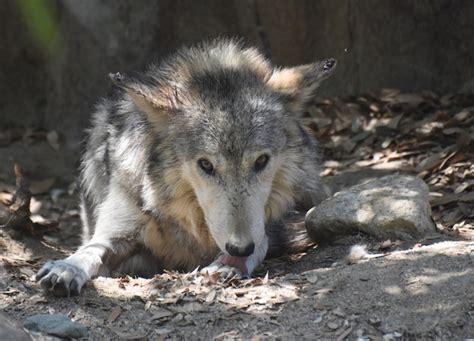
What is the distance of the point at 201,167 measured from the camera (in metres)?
5.00

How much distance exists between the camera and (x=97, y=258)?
5180 mm

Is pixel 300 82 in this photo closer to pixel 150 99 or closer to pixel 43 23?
pixel 150 99

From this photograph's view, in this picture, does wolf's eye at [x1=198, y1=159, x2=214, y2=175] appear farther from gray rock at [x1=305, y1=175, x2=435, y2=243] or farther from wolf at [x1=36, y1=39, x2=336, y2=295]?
gray rock at [x1=305, y1=175, x2=435, y2=243]

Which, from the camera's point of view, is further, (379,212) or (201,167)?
(379,212)

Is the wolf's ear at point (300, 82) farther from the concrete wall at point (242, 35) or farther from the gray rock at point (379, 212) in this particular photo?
the concrete wall at point (242, 35)

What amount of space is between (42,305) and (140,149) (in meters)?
1.41

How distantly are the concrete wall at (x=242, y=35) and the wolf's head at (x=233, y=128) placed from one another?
8.29 ft

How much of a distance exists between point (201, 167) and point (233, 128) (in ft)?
1.03

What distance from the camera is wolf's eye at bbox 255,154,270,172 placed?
5.00 meters

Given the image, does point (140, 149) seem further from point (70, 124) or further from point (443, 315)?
point (70, 124)

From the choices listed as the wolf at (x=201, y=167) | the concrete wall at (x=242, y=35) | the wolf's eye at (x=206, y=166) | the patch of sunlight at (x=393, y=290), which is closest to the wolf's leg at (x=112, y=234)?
the wolf at (x=201, y=167)

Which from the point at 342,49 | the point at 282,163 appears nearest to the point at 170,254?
the point at 282,163

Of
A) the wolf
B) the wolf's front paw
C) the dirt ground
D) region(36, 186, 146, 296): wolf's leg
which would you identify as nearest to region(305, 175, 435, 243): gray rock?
the dirt ground

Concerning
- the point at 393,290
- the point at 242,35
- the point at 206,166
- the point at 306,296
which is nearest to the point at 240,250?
the point at 306,296
